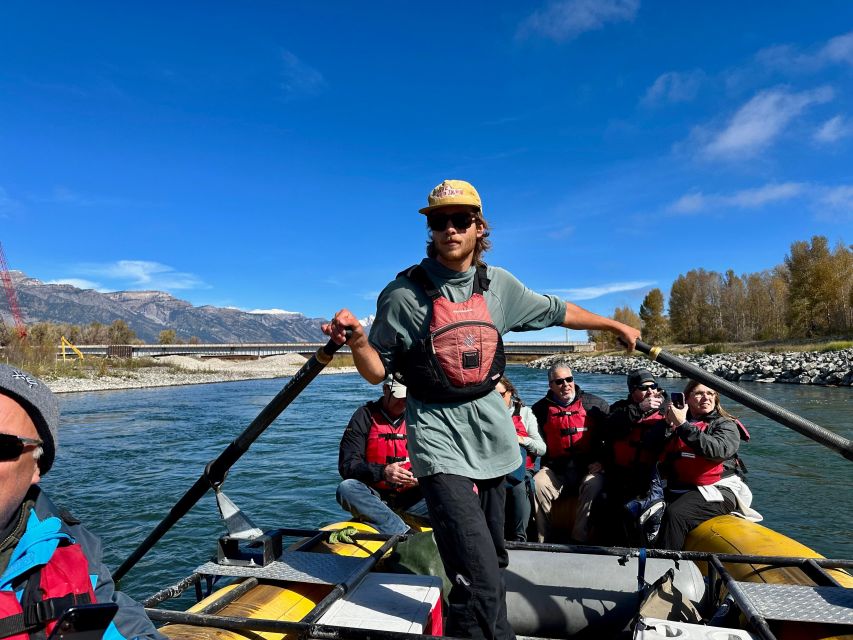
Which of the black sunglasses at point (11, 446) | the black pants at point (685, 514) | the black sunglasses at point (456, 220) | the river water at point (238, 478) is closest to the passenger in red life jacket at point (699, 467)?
the black pants at point (685, 514)

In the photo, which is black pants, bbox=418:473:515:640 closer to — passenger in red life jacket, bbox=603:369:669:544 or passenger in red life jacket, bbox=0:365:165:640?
passenger in red life jacket, bbox=0:365:165:640

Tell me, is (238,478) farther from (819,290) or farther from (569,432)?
(819,290)

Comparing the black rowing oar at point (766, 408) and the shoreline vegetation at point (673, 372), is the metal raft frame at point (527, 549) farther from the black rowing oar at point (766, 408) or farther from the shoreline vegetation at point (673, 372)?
the shoreline vegetation at point (673, 372)

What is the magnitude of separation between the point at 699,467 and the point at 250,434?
3.16 meters

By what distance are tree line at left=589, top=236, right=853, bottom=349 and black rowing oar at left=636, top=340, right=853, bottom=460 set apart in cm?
4981

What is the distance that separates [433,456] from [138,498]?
29.6 ft

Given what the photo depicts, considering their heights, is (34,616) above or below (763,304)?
below

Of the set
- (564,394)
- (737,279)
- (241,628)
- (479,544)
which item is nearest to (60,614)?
(241,628)

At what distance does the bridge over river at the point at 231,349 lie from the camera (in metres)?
64.7

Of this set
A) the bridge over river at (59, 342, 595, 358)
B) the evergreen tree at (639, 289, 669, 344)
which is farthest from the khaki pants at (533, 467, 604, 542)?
the evergreen tree at (639, 289, 669, 344)

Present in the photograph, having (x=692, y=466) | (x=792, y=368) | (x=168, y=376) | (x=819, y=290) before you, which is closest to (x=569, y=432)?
(x=692, y=466)

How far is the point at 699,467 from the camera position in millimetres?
4172

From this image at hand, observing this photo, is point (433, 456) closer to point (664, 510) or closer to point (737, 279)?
point (664, 510)

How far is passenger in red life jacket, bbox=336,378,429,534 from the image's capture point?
165 inches
